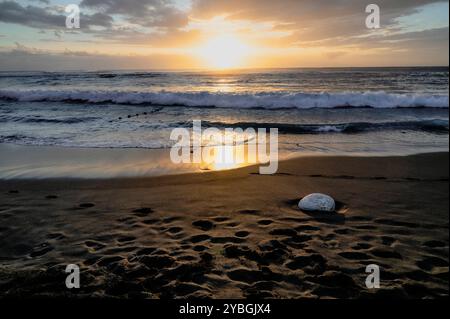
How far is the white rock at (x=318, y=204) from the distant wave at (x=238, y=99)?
10.9m

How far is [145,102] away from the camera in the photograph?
67.1ft

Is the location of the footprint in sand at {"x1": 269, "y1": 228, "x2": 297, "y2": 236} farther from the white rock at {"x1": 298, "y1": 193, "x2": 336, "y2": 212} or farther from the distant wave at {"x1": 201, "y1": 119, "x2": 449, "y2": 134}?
the distant wave at {"x1": 201, "y1": 119, "x2": 449, "y2": 134}

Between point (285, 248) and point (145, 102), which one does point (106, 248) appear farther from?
point (145, 102)

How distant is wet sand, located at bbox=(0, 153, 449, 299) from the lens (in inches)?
122

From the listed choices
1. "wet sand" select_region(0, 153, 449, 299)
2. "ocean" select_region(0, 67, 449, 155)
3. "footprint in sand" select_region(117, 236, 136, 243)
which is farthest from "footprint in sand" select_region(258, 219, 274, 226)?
"ocean" select_region(0, 67, 449, 155)

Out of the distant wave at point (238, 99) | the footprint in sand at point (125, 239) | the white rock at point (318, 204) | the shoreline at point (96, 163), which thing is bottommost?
the footprint in sand at point (125, 239)

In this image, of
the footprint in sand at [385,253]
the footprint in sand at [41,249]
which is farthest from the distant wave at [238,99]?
the footprint in sand at [41,249]

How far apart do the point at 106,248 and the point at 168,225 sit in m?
0.82

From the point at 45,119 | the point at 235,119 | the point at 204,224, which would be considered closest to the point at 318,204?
the point at 204,224

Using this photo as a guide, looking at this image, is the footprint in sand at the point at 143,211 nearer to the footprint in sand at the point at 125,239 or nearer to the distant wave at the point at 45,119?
the footprint in sand at the point at 125,239

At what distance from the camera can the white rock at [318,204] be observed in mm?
4730

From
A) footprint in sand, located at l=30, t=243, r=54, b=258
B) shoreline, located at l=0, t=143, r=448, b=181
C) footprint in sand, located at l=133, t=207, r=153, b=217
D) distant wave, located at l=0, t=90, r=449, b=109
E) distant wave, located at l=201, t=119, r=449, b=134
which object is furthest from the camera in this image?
distant wave, located at l=0, t=90, r=449, b=109

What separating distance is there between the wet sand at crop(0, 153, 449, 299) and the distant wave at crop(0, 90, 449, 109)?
10.9 metres

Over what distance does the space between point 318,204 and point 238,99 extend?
14.5 m
